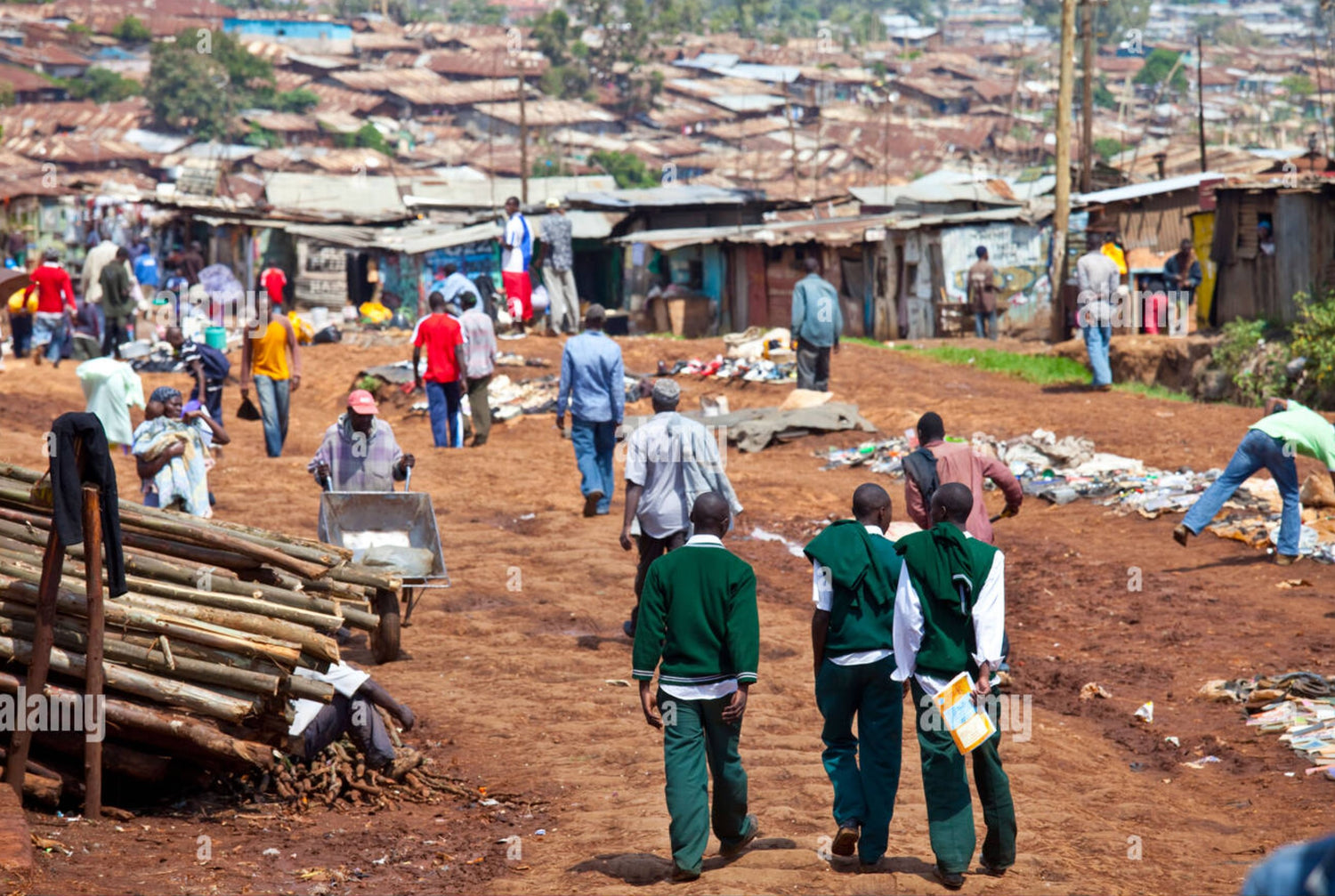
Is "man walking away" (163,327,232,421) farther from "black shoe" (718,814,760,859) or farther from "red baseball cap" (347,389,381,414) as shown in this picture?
"black shoe" (718,814,760,859)

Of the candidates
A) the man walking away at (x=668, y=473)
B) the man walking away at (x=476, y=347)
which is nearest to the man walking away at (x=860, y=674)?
the man walking away at (x=668, y=473)

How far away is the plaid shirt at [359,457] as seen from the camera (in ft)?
34.6

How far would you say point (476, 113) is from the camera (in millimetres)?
73062

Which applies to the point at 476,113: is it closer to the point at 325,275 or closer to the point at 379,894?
the point at 325,275

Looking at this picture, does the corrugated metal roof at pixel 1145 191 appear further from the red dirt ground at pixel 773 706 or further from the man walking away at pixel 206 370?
the man walking away at pixel 206 370

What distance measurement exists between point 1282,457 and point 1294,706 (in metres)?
2.99

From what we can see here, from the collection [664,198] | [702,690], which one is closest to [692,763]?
[702,690]

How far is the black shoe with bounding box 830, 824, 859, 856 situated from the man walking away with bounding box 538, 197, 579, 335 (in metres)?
21.2

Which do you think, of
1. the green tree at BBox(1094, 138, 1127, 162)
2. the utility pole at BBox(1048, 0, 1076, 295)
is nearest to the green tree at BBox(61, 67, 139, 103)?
the green tree at BBox(1094, 138, 1127, 162)

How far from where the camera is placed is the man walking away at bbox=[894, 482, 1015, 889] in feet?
19.9

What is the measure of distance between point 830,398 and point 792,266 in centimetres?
1063

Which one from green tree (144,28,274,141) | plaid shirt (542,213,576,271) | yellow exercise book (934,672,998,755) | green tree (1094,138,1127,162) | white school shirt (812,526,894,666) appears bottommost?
yellow exercise book (934,672,998,755)

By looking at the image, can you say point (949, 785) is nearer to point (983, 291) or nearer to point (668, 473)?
point (668, 473)

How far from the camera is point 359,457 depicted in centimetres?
1058
